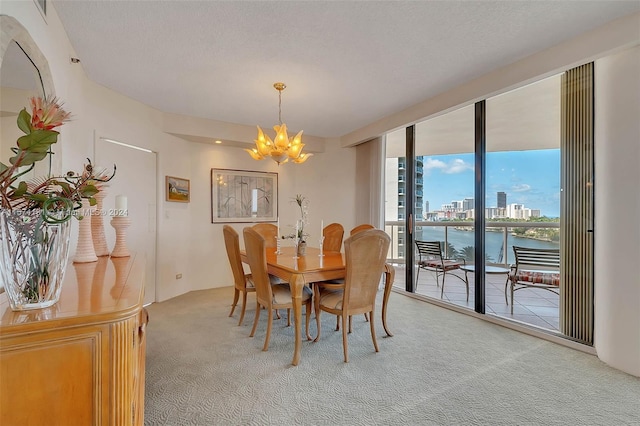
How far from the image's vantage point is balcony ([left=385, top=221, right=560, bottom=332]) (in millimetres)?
3033

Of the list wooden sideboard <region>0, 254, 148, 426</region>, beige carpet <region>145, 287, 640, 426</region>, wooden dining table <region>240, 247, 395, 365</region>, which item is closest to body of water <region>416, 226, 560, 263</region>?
beige carpet <region>145, 287, 640, 426</region>

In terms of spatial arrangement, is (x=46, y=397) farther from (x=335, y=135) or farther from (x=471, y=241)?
(x=335, y=135)

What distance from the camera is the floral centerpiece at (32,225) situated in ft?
3.05

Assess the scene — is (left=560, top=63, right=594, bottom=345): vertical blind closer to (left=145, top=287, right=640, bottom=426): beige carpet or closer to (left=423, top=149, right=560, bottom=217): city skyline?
(left=423, top=149, right=560, bottom=217): city skyline

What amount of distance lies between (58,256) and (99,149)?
9.51 feet

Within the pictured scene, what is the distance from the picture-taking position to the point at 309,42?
245 centimetres

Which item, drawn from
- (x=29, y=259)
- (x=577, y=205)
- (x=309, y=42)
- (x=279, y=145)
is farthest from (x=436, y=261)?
(x=29, y=259)

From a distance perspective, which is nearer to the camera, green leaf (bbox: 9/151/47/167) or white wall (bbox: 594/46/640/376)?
green leaf (bbox: 9/151/47/167)

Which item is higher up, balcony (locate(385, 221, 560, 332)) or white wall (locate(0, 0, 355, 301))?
white wall (locate(0, 0, 355, 301))

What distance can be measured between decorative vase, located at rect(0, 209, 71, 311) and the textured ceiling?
1.79 metres

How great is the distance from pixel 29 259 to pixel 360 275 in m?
2.06

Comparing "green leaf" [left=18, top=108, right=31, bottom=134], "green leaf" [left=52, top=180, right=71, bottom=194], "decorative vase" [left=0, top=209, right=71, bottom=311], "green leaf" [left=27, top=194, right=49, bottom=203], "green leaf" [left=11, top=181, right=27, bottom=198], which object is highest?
"green leaf" [left=18, top=108, right=31, bottom=134]

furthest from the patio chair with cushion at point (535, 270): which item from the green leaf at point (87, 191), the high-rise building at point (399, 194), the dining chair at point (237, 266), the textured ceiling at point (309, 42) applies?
the green leaf at point (87, 191)

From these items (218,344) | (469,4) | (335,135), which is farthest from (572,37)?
(218,344)
